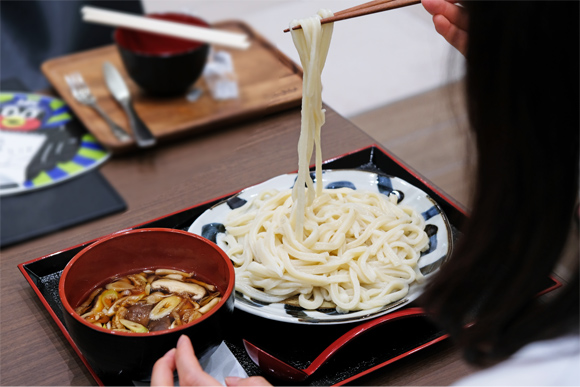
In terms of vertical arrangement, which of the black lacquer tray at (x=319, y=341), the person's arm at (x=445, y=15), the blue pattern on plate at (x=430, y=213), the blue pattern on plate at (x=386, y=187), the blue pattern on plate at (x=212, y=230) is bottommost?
the black lacquer tray at (x=319, y=341)

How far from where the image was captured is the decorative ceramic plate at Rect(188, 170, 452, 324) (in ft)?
2.71

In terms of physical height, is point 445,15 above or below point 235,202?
above

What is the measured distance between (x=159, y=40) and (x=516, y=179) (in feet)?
5.24

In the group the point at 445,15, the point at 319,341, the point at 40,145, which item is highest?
the point at 445,15

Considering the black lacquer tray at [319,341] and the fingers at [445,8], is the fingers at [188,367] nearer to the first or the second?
the black lacquer tray at [319,341]

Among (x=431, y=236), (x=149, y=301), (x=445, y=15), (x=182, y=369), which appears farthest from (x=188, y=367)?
(x=445, y=15)

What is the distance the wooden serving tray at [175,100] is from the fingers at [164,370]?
2.99 ft

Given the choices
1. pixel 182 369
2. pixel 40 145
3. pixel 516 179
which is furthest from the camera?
pixel 40 145

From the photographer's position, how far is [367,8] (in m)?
0.87

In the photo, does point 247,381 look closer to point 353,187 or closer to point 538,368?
point 538,368

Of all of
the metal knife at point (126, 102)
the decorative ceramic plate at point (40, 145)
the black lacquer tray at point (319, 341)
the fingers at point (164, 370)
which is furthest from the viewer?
the decorative ceramic plate at point (40, 145)

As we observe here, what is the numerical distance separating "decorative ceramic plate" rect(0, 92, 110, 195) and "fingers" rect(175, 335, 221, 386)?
1181 millimetres

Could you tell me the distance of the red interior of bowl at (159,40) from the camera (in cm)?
194

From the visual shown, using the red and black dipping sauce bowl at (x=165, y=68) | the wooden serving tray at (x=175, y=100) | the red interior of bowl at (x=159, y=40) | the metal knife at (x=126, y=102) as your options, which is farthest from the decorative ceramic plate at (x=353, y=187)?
the red interior of bowl at (x=159, y=40)
